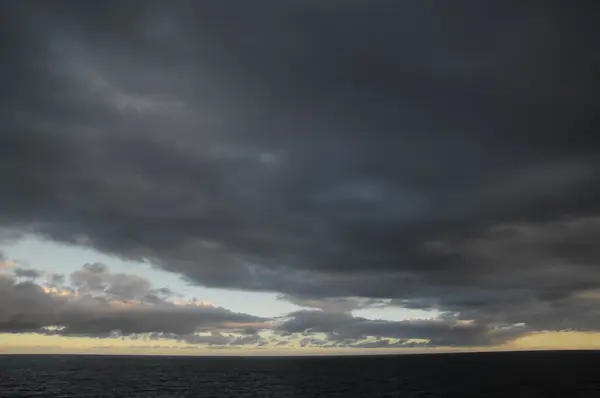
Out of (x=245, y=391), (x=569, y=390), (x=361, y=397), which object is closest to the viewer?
(x=361, y=397)

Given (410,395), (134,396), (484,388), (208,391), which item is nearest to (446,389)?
(484,388)

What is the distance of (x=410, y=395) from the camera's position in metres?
138

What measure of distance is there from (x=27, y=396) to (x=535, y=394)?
142 meters

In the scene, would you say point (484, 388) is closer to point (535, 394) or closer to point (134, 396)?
point (535, 394)

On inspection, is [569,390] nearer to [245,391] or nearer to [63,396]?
[245,391]

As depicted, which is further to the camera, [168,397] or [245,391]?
[245,391]

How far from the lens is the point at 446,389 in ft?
506

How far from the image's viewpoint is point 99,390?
158500 millimetres

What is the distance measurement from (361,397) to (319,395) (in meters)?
14.0

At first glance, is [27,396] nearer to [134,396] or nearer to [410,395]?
[134,396]

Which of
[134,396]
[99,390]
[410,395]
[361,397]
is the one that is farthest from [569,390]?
[99,390]

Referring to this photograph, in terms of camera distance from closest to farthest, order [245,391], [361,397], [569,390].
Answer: [361,397]
[569,390]
[245,391]

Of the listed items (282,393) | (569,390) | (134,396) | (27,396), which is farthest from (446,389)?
(27,396)

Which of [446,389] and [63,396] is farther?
[446,389]
